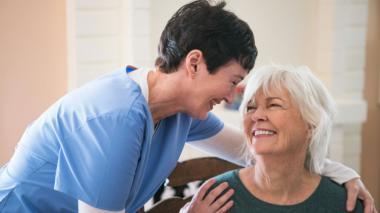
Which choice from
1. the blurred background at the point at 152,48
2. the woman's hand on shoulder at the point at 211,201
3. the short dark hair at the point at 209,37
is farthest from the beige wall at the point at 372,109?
the short dark hair at the point at 209,37

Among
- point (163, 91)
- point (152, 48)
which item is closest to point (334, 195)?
point (163, 91)

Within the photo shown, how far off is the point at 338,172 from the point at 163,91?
0.67 metres

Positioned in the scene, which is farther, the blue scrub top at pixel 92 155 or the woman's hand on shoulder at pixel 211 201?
the woman's hand on shoulder at pixel 211 201

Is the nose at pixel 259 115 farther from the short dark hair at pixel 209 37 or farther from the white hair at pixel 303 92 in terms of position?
the short dark hair at pixel 209 37

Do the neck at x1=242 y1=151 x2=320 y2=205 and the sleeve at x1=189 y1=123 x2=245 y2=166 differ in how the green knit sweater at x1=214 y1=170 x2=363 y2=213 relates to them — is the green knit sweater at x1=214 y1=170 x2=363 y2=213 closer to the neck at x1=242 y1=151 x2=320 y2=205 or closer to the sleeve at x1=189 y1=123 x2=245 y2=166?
the neck at x1=242 y1=151 x2=320 y2=205

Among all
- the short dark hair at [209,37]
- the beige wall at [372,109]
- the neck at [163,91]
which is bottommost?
the beige wall at [372,109]

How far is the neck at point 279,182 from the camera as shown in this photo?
1.77m

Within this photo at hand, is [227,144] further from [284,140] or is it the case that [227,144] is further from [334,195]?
[334,195]

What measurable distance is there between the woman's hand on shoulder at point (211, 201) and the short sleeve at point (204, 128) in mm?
189

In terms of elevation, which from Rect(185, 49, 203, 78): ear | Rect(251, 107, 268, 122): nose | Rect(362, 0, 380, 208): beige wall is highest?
Rect(185, 49, 203, 78): ear

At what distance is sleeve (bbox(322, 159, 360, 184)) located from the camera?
1780mm

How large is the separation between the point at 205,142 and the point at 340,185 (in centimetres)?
46

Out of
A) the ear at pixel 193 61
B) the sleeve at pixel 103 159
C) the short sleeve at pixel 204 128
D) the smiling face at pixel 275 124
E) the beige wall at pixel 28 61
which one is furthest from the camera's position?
the beige wall at pixel 28 61

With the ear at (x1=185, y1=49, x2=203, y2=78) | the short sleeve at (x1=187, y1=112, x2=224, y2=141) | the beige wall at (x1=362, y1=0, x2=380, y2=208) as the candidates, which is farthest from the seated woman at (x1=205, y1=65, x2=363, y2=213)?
the beige wall at (x1=362, y1=0, x2=380, y2=208)
